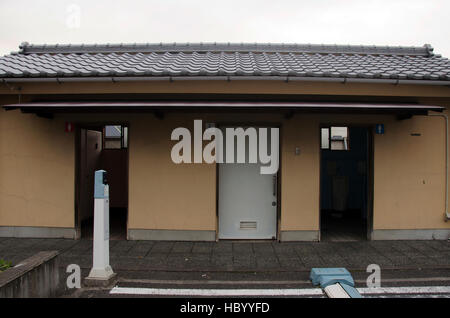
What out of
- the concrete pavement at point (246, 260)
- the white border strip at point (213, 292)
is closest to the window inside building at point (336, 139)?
the concrete pavement at point (246, 260)

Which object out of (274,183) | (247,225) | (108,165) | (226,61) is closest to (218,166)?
(274,183)

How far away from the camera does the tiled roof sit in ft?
19.1

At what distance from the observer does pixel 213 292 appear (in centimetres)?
412

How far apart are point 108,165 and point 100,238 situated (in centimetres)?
613

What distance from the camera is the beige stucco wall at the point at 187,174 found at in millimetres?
6418

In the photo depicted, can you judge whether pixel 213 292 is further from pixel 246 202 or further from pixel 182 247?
pixel 246 202

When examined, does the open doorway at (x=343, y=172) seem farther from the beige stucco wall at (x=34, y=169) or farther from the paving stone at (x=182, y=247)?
the beige stucco wall at (x=34, y=169)

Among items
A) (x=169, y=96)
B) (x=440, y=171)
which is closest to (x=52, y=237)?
(x=169, y=96)

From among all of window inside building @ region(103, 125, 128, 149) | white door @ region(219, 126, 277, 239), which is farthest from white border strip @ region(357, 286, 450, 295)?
window inside building @ region(103, 125, 128, 149)

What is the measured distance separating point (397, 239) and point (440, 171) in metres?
1.78

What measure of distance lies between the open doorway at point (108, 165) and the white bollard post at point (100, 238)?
3882mm

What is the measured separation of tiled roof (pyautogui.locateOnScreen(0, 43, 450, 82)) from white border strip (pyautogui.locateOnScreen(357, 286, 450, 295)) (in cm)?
375
